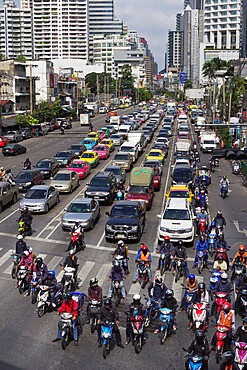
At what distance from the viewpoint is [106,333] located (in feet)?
42.3

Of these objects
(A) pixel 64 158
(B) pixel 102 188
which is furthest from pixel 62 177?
(A) pixel 64 158

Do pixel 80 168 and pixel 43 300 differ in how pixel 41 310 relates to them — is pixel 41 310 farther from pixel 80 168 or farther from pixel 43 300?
pixel 80 168

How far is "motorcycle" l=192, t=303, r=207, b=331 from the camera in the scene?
13.4 meters

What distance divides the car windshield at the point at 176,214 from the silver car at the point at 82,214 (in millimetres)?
4124

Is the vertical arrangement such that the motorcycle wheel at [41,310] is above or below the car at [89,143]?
below

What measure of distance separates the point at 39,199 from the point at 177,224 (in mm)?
9667

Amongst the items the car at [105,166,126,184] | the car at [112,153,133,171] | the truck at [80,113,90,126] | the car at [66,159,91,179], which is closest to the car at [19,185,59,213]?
the car at [105,166,126,184]

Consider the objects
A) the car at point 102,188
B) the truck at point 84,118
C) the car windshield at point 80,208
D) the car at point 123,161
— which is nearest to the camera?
the car windshield at point 80,208

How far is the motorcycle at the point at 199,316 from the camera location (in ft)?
44.1

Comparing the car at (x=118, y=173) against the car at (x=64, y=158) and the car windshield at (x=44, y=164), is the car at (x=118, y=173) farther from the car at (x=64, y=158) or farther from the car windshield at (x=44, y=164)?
the car at (x=64, y=158)

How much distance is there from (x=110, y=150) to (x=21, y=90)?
4179cm

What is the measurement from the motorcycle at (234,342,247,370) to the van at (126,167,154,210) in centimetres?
1771

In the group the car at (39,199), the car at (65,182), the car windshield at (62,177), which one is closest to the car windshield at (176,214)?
the car at (39,199)

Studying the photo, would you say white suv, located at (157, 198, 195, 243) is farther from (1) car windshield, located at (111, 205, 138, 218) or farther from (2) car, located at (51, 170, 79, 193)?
(2) car, located at (51, 170, 79, 193)
